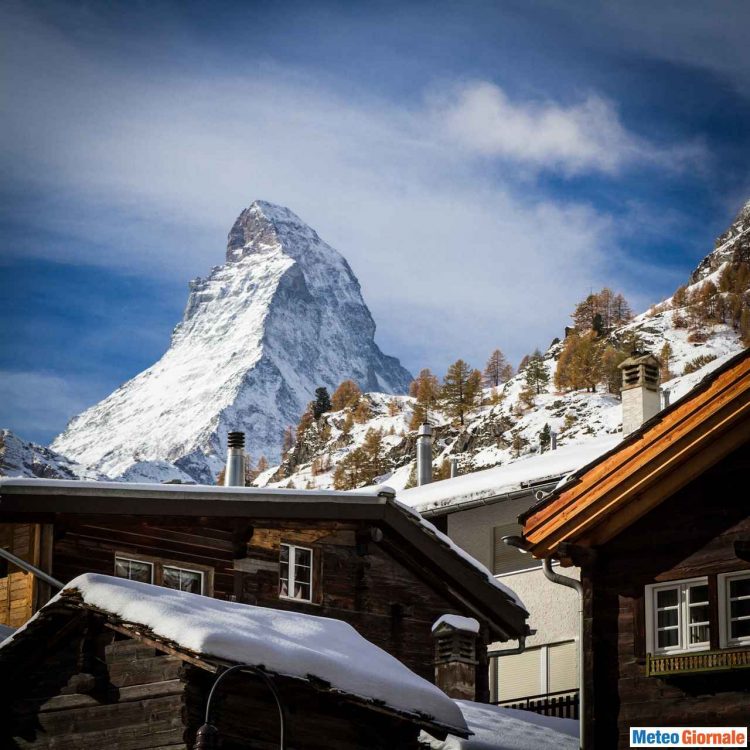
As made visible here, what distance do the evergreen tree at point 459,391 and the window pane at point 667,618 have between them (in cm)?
16468

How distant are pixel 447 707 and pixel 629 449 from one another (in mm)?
4414

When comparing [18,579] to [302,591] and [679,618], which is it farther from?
[679,618]

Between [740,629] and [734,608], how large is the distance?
0.32m

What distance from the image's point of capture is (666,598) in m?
21.2

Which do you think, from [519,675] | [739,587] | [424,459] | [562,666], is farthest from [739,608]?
[424,459]

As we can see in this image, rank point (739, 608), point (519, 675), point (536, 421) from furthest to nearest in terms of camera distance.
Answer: point (536, 421), point (519, 675), point (739, 608)

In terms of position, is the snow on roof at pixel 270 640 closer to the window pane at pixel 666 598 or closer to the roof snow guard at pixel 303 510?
the window pane at pixel 666 598

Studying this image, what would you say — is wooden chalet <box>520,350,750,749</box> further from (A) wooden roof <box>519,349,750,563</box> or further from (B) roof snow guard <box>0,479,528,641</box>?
(B) roof snow guard <box>0,479,528,641</box>

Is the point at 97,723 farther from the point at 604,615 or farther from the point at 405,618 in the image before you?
the point at 405,618

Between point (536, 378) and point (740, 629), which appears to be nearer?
point (740, 629)

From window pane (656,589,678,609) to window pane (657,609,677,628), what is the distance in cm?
9

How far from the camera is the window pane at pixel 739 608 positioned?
805 inches

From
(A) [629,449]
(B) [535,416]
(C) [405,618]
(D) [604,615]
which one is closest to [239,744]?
(D) [604,615]

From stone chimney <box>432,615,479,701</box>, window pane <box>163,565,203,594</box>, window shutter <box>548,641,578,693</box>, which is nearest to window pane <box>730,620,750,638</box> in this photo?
stone chimney <box>432,615,479,701</box>
